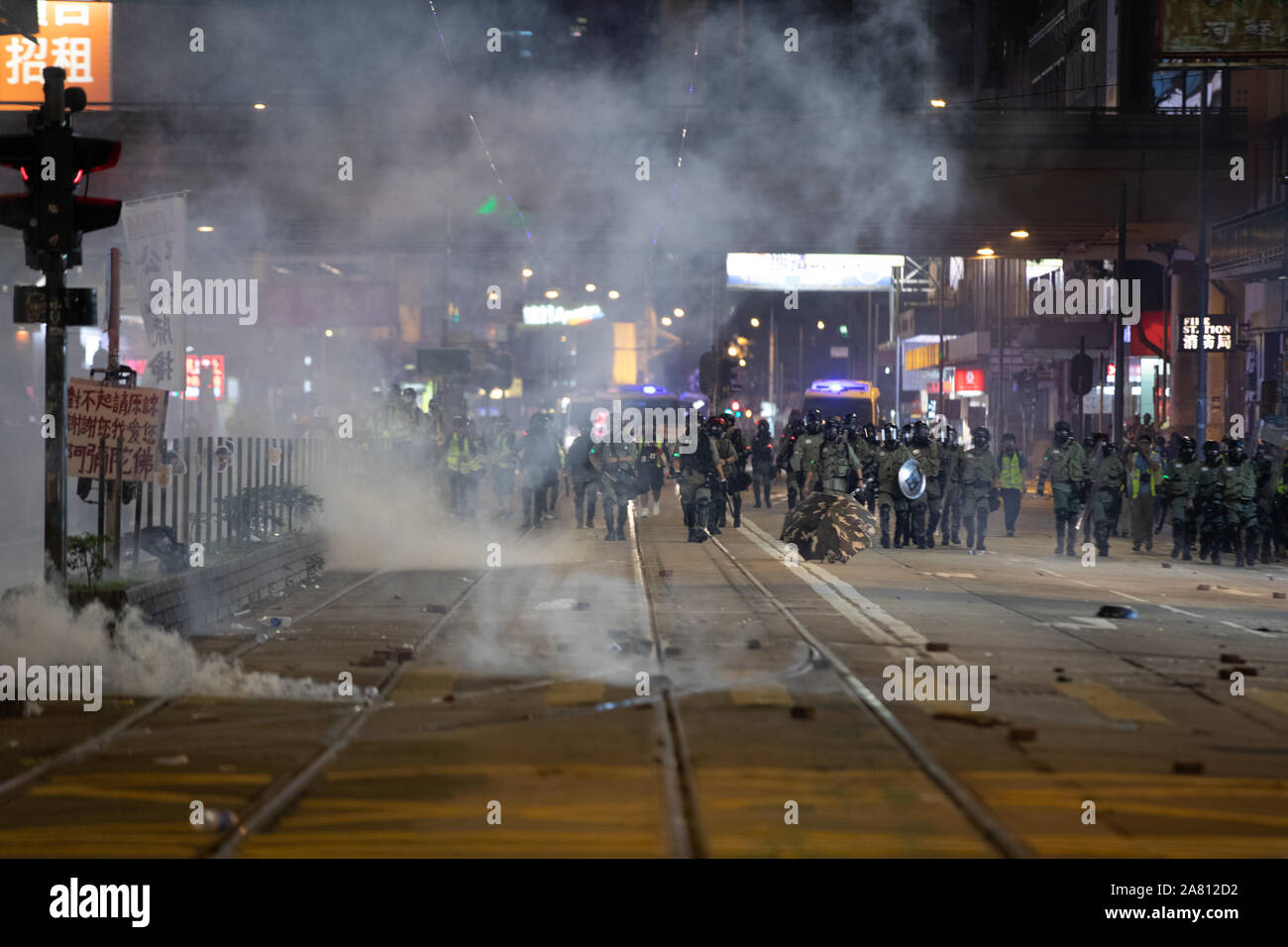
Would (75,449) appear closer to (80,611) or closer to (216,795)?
(80,611)

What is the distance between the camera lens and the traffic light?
9.41 m

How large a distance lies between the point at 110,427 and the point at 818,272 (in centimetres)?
4586

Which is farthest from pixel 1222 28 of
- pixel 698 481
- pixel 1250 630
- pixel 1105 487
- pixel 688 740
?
pixel 688 740

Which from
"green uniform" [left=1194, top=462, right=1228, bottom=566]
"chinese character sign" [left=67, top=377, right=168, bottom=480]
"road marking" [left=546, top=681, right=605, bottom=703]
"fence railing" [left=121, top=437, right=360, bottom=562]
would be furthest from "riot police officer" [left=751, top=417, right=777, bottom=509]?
"road marking" [left=546, top=681, right=605, bottom=703]

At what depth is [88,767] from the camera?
645 cm

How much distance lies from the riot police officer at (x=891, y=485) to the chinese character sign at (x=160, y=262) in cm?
945

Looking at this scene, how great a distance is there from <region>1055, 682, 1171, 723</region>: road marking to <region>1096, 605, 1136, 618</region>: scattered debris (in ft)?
12.1

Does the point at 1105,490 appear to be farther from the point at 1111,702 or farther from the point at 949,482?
the point at 1111,702

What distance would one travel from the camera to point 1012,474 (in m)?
21.0

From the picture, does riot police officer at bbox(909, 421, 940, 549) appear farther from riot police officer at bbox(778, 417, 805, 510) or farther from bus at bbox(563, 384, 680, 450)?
bus at bbox(563, 384, 680, 450)

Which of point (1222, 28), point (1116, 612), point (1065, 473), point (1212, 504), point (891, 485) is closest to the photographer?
point (1116, 612)
